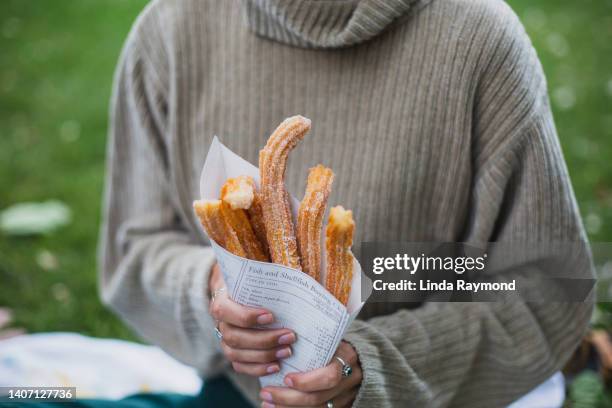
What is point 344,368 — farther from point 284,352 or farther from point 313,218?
point 313,218

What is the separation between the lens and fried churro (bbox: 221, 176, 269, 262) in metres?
0.84

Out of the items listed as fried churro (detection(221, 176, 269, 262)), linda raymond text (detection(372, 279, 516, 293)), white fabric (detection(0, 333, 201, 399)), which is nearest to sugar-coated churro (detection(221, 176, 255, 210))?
fried churro (detection(221, 176, 269, 262))

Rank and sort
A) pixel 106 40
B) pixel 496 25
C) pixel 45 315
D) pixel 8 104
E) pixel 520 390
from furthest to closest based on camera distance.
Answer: pixel 106 40
pixel 8 104
pixel 45 315
pixel 520 390
pixel 496 25

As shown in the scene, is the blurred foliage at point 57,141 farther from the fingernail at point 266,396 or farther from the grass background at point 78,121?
the fingernail at point 266,396

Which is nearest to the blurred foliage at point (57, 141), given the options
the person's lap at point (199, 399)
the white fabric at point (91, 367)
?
the white fabric at point (91, 367)

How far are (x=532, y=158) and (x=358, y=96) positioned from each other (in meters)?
0.31

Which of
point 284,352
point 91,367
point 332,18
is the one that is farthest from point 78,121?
point 284,352

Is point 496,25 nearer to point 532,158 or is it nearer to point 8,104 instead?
point 532,158

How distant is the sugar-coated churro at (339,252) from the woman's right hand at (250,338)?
0.10 metres

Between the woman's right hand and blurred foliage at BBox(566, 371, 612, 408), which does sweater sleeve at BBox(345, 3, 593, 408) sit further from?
blurred foliage at BBox(566, 371, 612, 408)

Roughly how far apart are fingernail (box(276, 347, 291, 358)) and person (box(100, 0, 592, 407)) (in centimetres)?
3

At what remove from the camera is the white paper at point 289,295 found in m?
0.83

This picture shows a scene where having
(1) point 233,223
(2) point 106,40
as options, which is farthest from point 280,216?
(2) point 106,40

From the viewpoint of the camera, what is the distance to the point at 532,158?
110cm
